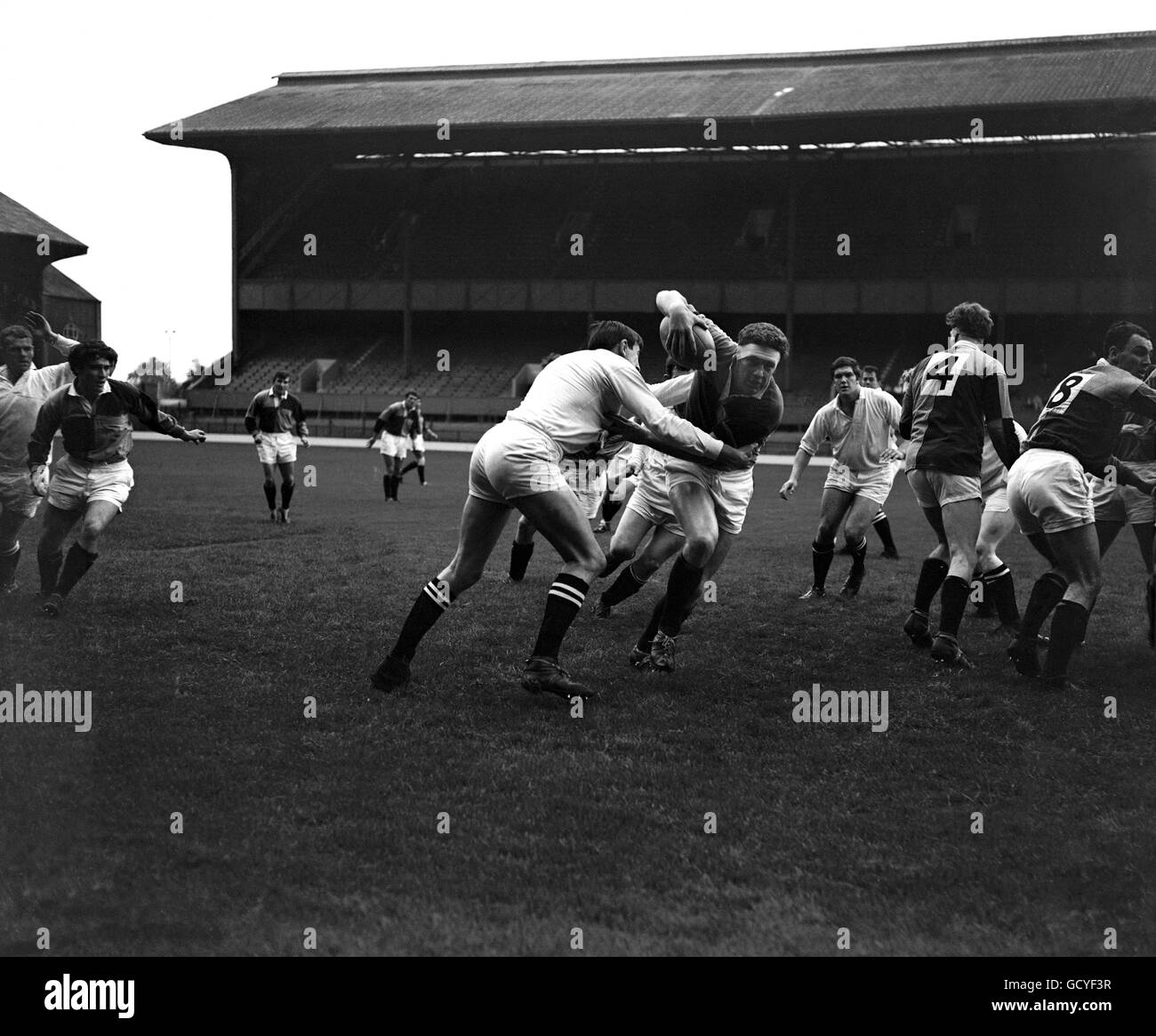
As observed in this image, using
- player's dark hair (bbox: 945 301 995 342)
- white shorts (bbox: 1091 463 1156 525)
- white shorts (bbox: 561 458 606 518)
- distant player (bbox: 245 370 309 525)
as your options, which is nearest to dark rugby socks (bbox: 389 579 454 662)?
player's dark hair (bbox: 945 301 995 342)

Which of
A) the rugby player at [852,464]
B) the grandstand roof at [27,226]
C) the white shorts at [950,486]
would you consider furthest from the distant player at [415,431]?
the white shorts at [950,486]

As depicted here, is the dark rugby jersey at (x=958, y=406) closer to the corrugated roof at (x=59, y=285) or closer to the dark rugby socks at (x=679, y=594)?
the dark rugby socks at (x=679, y=594)

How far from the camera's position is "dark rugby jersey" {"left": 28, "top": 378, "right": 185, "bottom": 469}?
29.2 ft

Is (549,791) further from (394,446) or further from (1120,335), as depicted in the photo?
(394,446)

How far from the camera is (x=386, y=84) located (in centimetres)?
4756

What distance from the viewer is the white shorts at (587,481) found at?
41.8 feet

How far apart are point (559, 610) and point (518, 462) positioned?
82 cm

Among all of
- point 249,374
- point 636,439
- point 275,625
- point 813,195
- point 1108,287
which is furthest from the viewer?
point 249,374

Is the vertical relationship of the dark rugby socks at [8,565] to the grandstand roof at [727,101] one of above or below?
below

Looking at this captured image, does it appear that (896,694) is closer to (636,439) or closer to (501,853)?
(636,439)

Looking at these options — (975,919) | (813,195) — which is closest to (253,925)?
(975,919)

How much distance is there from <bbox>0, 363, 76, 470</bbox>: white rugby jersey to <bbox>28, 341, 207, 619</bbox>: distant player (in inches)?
17.3

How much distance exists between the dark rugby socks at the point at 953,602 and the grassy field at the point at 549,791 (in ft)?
0.92
